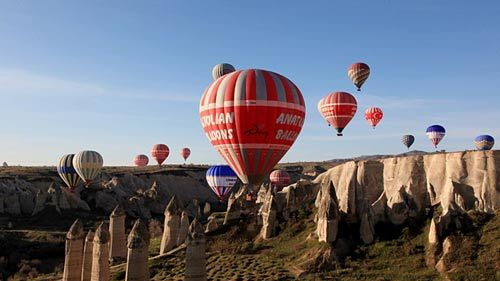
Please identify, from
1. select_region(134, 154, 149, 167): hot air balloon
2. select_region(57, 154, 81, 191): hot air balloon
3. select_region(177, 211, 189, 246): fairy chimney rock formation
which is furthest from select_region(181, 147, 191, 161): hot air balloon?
select_region(177, 211, 189, 246): fairy chimney rock formation

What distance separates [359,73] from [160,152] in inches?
3437

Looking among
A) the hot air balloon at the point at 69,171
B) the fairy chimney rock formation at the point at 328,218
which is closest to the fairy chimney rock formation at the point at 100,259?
the fairy chimney rock formation at the point at 328,218

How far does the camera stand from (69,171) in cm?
8600

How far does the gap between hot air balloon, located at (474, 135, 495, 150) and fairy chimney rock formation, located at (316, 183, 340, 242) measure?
7109 centimetres

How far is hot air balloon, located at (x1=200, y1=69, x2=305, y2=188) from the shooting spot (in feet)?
118

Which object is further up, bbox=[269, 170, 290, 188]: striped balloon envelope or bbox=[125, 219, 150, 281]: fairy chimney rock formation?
bbox=[269, 170, 290, 188]: striped balloon envelope

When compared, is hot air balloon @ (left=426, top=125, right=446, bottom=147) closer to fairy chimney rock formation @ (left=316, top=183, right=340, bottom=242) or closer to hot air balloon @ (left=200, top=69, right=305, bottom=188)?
fairy chimney rock formation @ (left=316, top=183, right=340, bottom=242)

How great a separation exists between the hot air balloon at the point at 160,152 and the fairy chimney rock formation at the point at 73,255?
4116 inches

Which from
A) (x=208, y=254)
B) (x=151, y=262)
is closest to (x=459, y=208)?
(x=208, y=254)

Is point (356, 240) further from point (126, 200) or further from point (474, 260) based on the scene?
point (126, 200)

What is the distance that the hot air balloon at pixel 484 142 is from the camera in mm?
97562

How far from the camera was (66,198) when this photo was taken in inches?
3386

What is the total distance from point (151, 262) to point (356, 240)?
19781mm

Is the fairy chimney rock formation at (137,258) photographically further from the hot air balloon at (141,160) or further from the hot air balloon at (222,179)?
the hot air balloon at (141,160)
